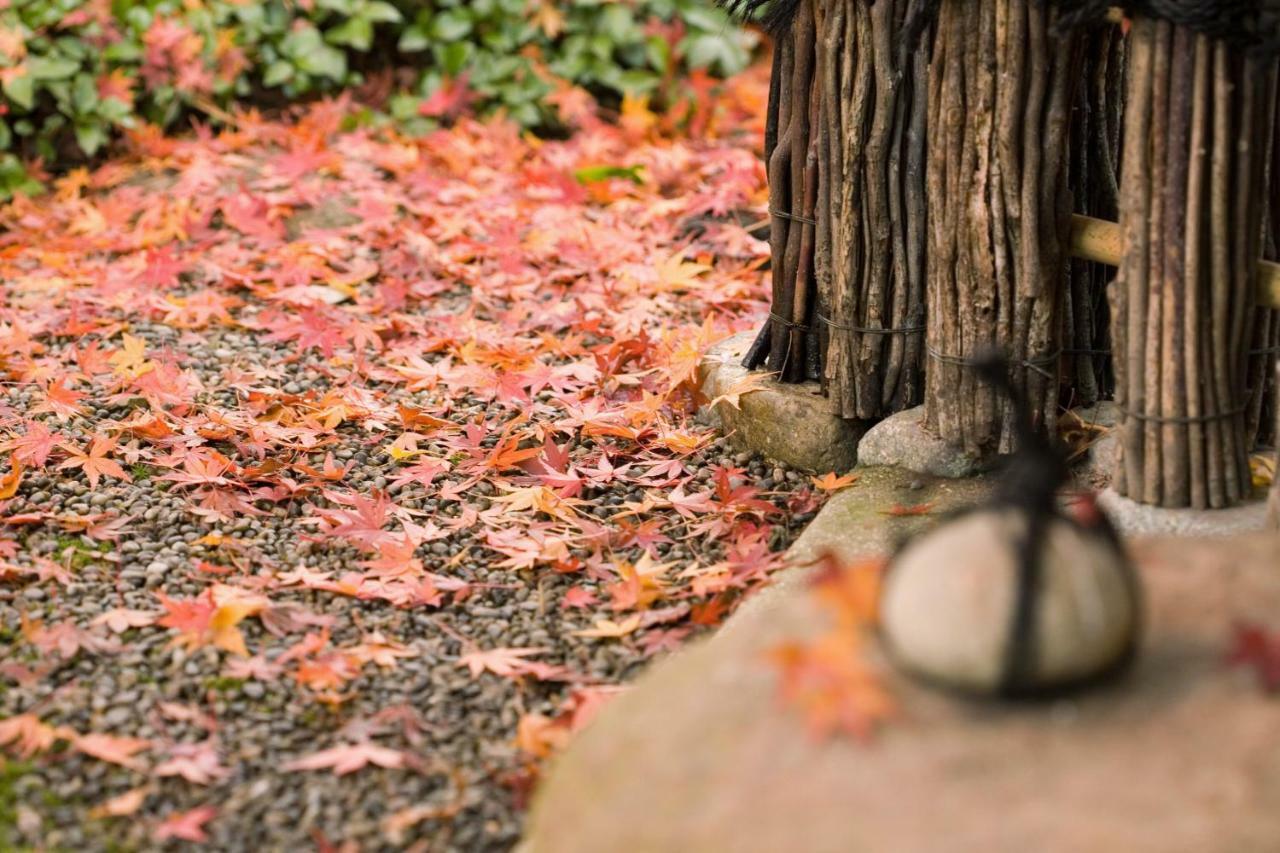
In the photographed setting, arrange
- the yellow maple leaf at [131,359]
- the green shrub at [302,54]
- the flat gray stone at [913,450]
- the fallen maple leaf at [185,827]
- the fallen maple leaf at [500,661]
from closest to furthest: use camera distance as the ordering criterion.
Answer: the fallen maple leaf at [185,827] → the fallen maple leaf at [500,661] → the flat gray stone at [913,450] → the yellow maple leaf at [131,359] → the green shrub at [302,54]

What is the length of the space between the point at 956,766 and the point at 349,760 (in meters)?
1.19

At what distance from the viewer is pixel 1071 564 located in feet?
5.85

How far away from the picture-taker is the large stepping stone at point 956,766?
1.65 meters

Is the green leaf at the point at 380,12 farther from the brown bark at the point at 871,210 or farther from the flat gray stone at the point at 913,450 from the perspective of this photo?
the flat gray stone at the point at 913,450

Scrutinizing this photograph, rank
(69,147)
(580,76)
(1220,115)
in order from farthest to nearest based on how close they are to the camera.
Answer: (580,76), (69,147), (1220,115)

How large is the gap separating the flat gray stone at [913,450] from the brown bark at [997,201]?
0.08 m

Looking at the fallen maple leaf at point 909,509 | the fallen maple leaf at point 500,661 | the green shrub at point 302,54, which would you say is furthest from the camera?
the green shrub at point 302,54

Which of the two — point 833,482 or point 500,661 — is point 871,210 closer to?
point 833,482

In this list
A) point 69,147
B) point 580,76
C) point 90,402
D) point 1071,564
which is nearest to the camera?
point 1071,564

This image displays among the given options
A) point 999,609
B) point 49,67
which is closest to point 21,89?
point 49,67

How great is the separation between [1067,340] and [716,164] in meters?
2.54

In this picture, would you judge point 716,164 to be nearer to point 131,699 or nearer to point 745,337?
point 745,337

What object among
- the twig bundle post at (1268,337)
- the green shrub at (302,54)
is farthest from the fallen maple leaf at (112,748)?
the green shrub at (302,54)

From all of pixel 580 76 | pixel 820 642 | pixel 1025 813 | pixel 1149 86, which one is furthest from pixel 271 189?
pixel 1025 813
